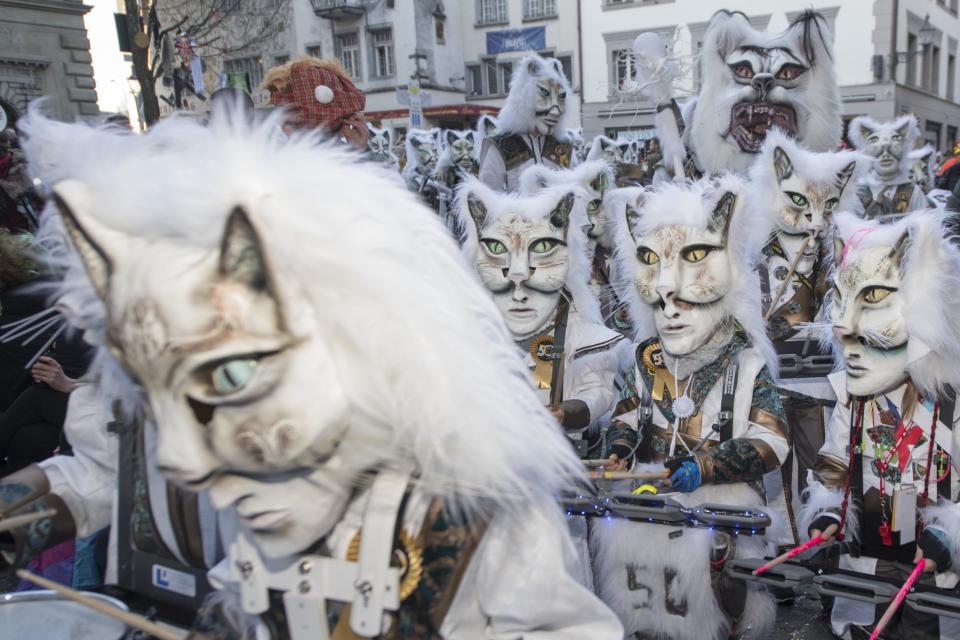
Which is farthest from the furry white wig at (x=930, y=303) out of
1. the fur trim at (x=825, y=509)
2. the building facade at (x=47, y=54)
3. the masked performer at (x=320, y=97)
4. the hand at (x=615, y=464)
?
the building facade at (x=47, y=54)

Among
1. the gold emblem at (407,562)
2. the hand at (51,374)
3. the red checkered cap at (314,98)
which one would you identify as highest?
the red checkered cap at (314,98)

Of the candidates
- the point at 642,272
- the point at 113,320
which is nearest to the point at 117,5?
the point at 642,272

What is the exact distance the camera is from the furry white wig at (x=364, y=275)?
3.97ft

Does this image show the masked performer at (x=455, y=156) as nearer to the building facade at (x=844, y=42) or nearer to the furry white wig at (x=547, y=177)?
the furry white wig at (x=547, y=177)

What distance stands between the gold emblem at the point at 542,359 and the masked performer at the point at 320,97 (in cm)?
126

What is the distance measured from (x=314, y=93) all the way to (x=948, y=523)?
3.09 metres

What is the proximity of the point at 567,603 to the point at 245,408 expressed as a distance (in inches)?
26.2

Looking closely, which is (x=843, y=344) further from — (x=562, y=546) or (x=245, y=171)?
(x=245, y=171)

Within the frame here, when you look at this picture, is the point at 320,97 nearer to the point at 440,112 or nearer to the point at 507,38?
the point at 440,112

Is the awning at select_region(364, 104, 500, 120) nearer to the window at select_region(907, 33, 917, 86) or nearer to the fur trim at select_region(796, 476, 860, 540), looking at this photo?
the window at select_region(907, 33, 917, 86)

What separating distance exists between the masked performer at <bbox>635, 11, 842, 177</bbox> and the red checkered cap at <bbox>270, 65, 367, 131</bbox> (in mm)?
2931

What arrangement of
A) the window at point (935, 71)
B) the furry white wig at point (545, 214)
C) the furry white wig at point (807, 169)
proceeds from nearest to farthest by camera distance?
the furry white wig at point (545, 214)
the furry white wig at point (807, 169)
the window at point (935, 71)

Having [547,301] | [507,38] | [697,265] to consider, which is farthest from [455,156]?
[507,38]

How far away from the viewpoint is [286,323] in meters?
1.19
